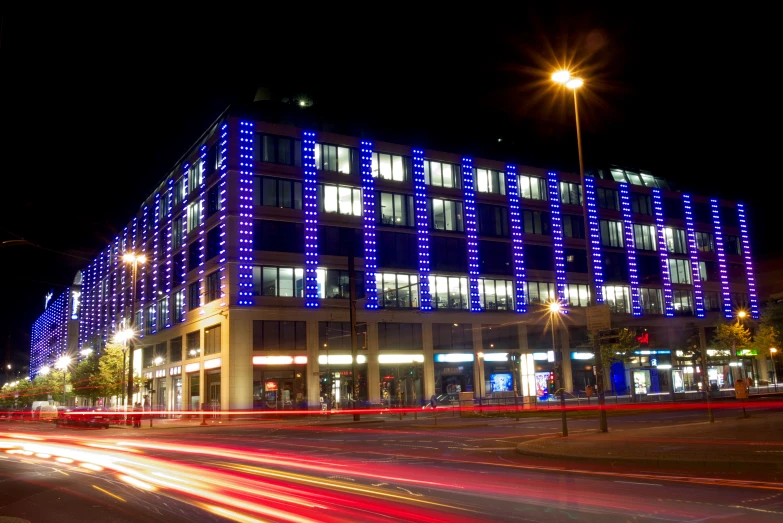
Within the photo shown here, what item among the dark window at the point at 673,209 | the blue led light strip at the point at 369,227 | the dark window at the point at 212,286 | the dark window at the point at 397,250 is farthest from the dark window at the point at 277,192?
the dark window at the point at 673,209

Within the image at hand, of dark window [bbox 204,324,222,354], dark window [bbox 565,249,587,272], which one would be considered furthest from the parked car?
dark window [bbox 565,249,587,272]

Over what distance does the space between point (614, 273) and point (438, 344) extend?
23057mm

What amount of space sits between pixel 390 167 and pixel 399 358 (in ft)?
55.7

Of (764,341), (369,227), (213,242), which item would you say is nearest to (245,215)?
(213,242)

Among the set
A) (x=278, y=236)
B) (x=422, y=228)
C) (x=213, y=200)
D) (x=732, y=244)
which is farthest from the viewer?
(x=732, y=244)

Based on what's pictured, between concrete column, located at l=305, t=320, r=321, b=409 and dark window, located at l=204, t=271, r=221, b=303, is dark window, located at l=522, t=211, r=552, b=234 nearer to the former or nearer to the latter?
concrete column, located at l=305, t=320, r=321, b=409

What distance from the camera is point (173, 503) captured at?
1105 cm

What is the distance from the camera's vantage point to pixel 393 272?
58781mm

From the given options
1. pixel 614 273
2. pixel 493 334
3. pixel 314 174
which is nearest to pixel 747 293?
pixel 614 273

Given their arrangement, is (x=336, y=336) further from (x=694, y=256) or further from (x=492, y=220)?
(x=694, y=256)

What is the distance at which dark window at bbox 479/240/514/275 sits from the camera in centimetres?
6394

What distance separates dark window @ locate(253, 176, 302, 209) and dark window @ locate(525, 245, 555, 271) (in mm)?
24555

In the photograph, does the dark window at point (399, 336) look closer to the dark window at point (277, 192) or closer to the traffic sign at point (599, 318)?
the dark window at point (277, 192)

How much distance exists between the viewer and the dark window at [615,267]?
70.5 m
